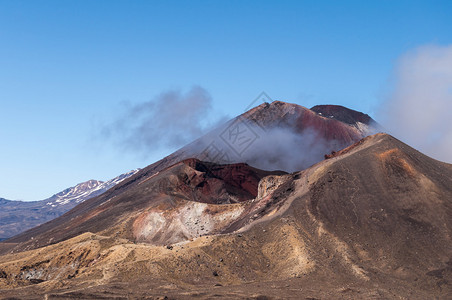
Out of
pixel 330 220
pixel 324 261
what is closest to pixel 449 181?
pixel 330 220

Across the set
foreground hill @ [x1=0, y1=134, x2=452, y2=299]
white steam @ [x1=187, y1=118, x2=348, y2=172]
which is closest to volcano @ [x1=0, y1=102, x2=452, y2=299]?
foreground hill @ [x1=0, y1=134, x2=452, y2=299]

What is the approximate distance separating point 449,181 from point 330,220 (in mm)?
17915

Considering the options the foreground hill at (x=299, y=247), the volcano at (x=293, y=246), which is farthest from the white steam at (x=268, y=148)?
the foreground hill at (x=299, y=247)

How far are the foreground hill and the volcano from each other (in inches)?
4.5

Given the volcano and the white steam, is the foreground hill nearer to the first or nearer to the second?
the volcano

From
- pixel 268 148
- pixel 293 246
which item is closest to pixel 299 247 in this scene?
pixel 293 246

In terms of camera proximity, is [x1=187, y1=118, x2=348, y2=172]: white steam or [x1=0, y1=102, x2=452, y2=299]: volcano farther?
[x1=187, y1=118, x2=348, y2=172]: white steam

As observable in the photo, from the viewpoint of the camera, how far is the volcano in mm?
48875

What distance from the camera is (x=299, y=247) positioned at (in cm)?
5597

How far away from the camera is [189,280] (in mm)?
50625

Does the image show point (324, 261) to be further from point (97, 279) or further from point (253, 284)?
point (97, 279)

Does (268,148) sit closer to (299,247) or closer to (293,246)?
(293,246)

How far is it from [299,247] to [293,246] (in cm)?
76

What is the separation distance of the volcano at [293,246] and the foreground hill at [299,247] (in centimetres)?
11
